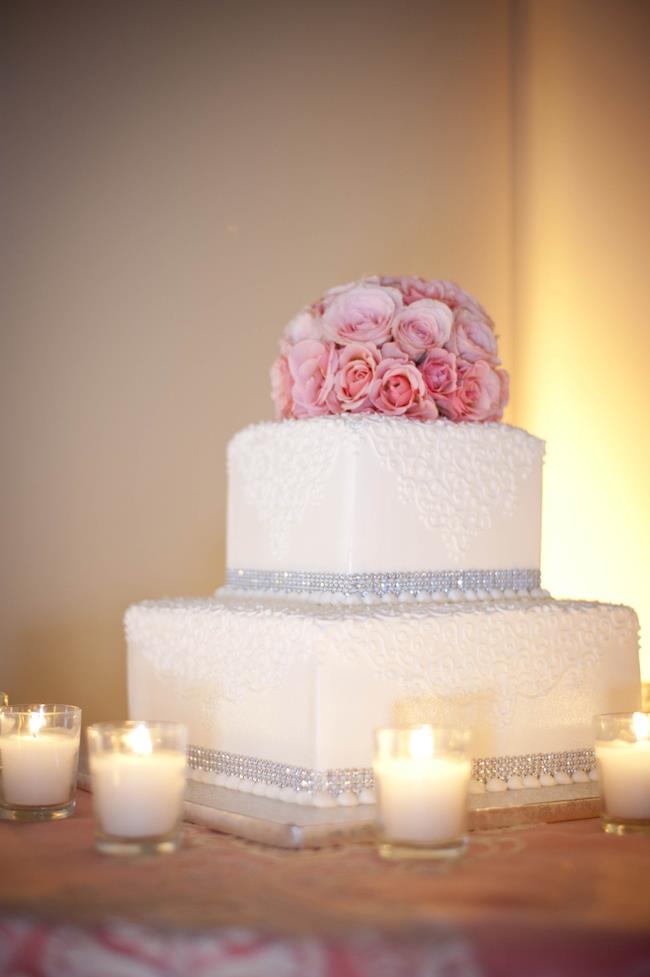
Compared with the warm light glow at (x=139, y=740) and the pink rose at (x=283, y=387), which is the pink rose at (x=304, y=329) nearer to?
the pink rose at (x=283, y=387)

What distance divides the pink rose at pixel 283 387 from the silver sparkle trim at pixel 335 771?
0.62 m

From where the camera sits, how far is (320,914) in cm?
139

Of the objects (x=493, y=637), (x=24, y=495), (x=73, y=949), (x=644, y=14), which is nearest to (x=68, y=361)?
(x=24, y=495)

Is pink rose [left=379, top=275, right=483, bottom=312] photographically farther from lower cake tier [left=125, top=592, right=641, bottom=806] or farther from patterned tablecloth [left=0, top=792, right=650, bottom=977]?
patterned tablecloth [left=0, top=792, right=650, bottom=977]

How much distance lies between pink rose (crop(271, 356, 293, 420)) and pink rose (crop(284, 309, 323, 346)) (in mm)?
42

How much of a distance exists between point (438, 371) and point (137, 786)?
3.02 ft

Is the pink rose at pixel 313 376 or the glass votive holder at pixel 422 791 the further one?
the pink rose at pixel 313 376

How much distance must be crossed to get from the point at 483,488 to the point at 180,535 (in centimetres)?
127

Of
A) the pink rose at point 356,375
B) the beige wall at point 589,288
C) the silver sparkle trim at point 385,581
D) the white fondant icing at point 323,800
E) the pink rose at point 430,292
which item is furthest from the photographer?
the beige wall at point 589,288

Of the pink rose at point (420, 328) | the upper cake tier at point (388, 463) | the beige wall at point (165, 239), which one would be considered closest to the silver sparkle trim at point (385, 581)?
the upper cake tier at point (388, 463)

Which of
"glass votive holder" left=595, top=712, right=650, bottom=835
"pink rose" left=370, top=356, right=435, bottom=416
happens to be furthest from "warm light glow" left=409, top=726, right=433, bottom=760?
"pink rose" left=370, top=356, right=435, bottom=416

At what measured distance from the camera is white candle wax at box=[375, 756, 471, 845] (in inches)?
64.2

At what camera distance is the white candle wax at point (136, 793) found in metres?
1.65

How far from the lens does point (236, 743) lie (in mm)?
2062
